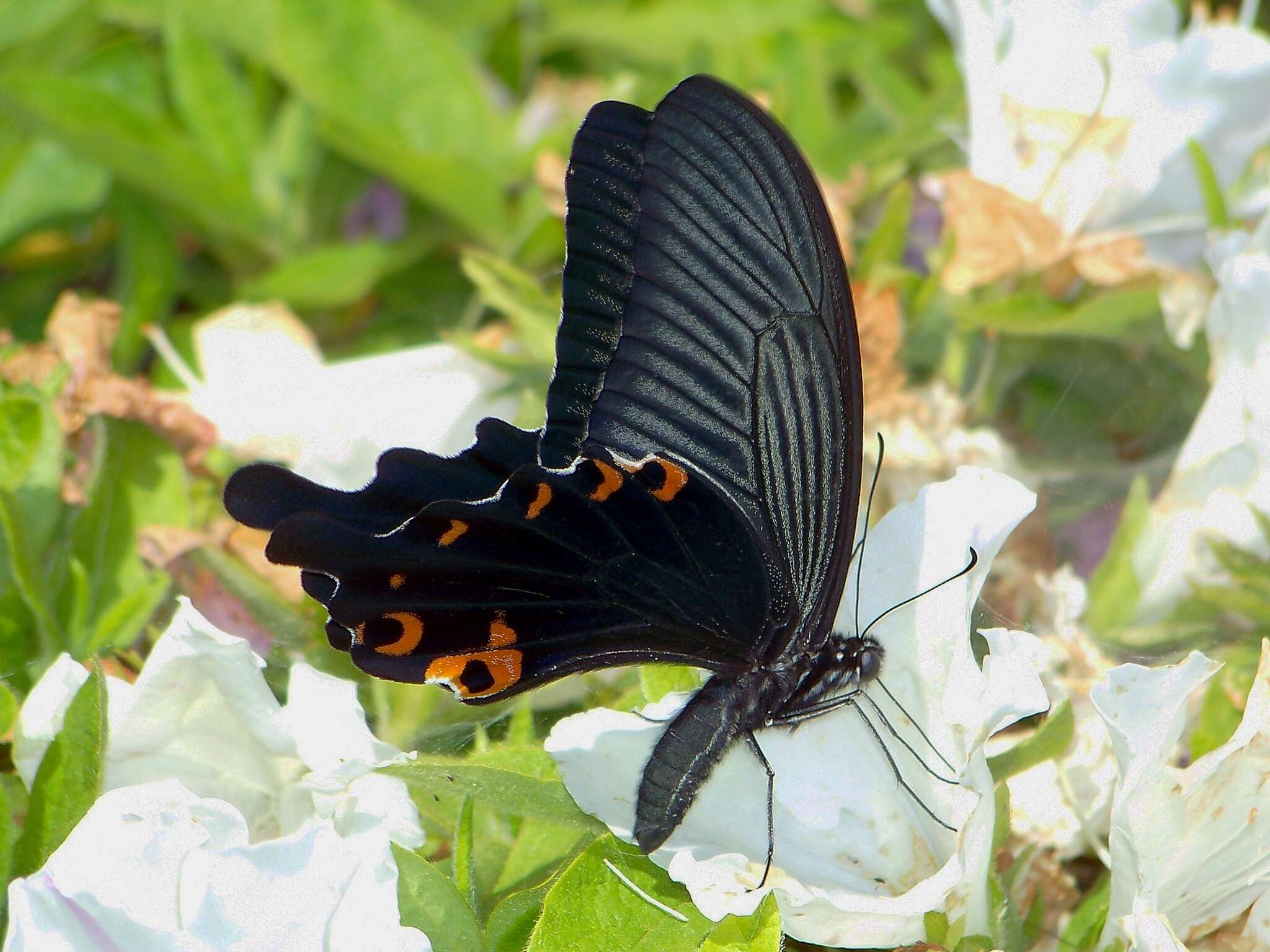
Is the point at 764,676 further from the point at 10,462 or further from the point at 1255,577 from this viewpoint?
the point at 10,462

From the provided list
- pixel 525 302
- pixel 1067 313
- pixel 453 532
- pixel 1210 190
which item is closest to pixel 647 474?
pixel 453 532

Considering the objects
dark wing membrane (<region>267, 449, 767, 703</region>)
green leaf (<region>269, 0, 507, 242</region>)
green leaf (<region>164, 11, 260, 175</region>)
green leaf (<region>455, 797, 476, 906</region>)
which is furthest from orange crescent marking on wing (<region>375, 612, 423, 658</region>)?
green leaf (<region>164, 11, 260, 175</region>)

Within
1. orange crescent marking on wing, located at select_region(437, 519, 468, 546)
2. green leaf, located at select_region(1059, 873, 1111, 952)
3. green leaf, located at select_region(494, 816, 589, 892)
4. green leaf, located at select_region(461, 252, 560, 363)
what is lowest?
green leaf, located at select_region(1059, 873, 1111, 952)

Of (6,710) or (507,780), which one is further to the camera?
(6,710)

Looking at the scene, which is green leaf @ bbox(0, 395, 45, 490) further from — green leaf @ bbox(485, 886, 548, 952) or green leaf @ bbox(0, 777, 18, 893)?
green leaf @ bbox(485, 886, 548, 952)

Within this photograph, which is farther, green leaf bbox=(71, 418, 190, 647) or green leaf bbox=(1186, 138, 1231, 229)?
green leaf bbox=(1186, 138, 1231, 229)

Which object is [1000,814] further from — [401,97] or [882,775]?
[401,97]

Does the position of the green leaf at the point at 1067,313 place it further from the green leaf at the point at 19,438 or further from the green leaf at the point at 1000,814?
the green leaf at the point at 19,438

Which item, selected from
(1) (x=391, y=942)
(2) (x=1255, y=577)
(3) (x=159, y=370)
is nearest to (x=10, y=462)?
(3) (x=159, y=370)
